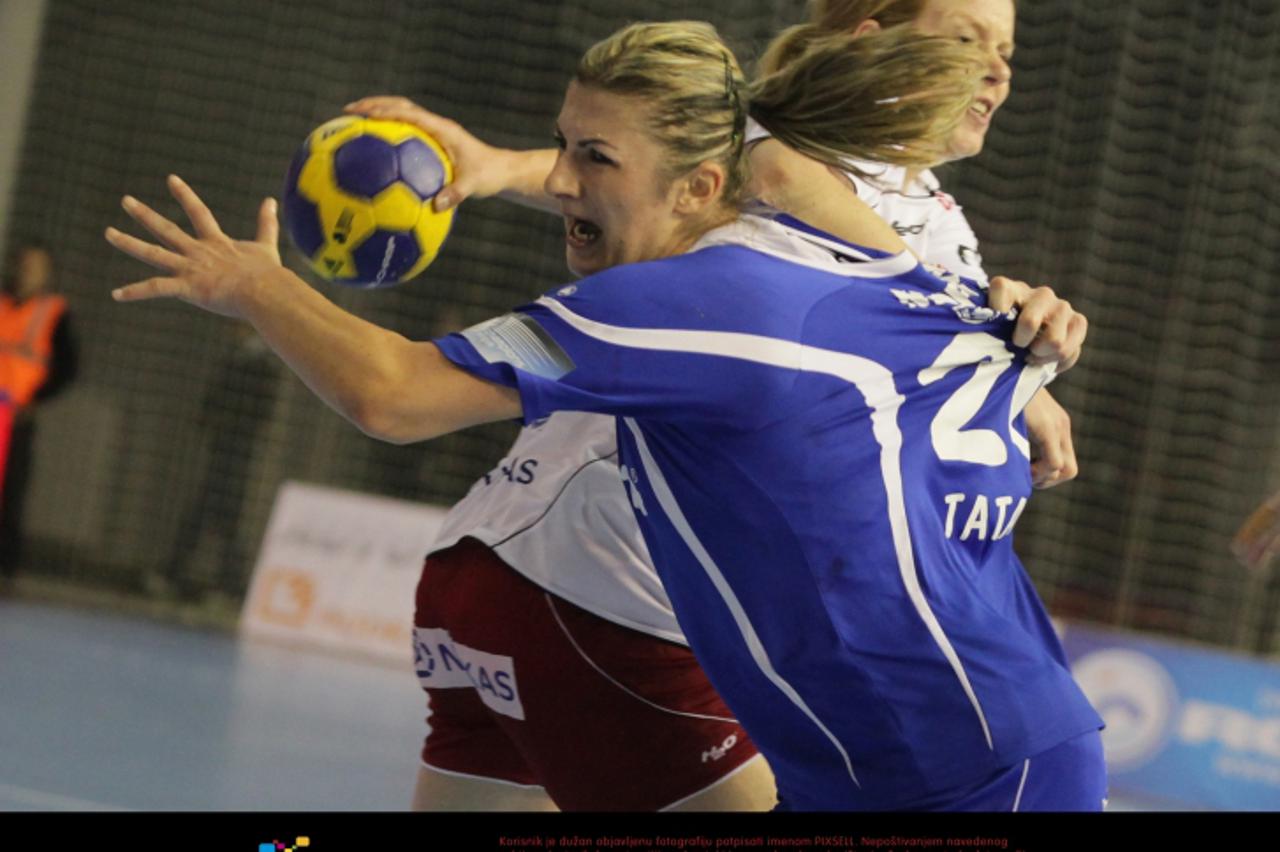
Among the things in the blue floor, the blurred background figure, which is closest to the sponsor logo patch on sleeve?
the blurred background figure

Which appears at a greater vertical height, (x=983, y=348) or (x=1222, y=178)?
(x=1222, y=178)

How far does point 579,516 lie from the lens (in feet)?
8.16

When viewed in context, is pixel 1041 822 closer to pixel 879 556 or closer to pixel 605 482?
pixel 879 556

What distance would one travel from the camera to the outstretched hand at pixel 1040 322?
6.22ft

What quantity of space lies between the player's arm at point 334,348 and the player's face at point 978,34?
1079 mm

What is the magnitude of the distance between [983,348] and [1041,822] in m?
0.55

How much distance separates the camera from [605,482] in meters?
2.48

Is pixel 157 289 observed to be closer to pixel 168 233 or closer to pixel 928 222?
pixel 168 233

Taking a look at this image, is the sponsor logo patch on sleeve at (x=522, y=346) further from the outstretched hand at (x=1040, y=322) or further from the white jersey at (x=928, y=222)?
the white jersey at (x=928, y=222)

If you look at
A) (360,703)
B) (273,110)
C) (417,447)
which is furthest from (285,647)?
(273,110)

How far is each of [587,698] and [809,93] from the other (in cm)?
100

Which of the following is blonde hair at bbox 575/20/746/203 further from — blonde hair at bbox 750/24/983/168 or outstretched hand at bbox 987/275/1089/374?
outstretched hand at bbox 987/275/1089/374

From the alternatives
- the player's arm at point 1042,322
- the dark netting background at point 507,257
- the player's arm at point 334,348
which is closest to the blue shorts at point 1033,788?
the player's arm at point 1042,322

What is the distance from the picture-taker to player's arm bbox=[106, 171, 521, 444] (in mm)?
1611
